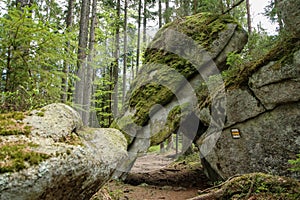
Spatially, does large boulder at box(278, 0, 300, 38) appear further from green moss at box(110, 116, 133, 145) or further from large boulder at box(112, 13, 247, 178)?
green moss at box(110, 116, 133, 145)

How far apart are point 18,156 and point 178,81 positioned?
24.1 feet

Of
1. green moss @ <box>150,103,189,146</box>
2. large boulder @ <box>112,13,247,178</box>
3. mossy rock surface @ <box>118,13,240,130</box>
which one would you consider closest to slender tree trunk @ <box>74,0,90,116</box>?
large boulder @ <box>112,13,247,178</box>

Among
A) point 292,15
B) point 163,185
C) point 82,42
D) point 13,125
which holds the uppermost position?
point 82,42

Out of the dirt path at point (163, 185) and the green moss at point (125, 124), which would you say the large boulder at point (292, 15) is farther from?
the green moss at point (125, 124)

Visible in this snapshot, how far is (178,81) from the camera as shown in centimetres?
906

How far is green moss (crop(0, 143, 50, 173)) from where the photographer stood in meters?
2.16

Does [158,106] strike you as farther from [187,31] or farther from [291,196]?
[291,196]

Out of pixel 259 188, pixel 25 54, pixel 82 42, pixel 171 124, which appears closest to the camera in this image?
pixel 259 188

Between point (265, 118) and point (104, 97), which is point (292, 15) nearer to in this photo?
point (265, 118)

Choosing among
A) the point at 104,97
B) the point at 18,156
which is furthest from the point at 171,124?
the point at 104,97

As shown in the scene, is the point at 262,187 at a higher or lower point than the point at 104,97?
lower

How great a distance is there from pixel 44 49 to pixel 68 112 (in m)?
1.77

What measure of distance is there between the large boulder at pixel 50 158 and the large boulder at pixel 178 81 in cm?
503

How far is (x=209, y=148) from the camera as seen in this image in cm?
704
